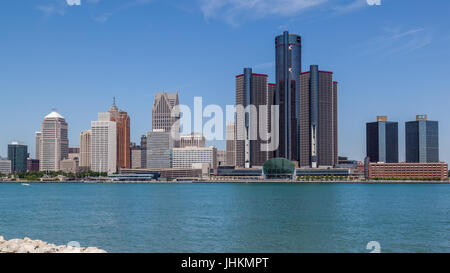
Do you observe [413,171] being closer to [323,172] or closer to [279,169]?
[323,172]

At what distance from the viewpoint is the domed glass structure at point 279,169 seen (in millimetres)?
195250

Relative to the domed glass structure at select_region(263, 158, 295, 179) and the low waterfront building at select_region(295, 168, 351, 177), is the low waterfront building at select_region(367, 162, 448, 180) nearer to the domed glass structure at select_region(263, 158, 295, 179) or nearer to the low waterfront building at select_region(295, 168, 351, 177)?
the low waterfront building at select_region(295, 168, 351, 177)

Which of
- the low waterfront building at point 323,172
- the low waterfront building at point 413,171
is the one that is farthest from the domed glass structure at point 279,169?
the low waterfront building at point 413,171

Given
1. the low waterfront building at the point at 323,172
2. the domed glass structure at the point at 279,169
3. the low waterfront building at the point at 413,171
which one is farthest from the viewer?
the low waterfront building at the point at 323,172

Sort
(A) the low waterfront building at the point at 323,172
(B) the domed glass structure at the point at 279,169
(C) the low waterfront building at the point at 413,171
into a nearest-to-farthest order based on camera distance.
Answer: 1. (C) the low waterfront building at the point at 413,171
2. (B) the domed glass structure at the point at 279,169
3. (A) the low waterfront building at the point at 323,172

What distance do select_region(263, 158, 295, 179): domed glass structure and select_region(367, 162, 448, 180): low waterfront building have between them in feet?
113

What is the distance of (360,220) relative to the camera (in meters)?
40.2

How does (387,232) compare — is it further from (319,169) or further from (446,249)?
(319,169)

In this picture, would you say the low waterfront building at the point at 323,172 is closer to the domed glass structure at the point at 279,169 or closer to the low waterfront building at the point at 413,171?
the domed glass structure at the point at 279,169

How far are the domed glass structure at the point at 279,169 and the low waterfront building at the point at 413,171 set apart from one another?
113 feet

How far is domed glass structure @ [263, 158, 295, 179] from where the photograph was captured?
195 m

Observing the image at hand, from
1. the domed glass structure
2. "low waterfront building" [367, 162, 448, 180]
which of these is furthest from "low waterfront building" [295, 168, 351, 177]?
"low waterfront building" [367, 162, 448, 180]
